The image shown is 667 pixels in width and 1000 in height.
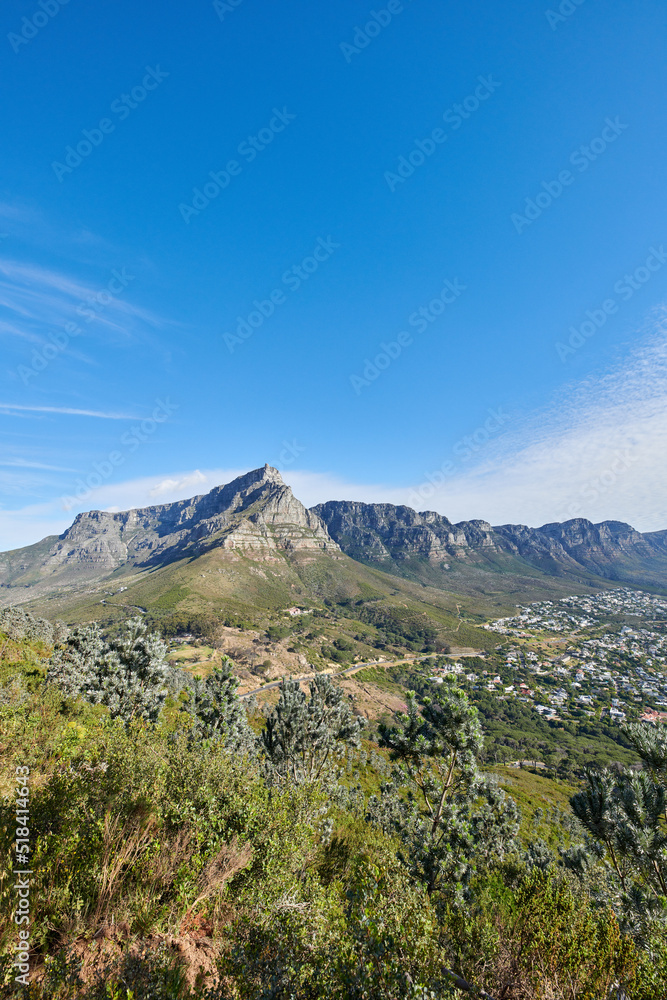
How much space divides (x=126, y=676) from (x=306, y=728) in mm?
15206

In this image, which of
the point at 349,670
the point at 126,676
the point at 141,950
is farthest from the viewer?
the point at 349,670

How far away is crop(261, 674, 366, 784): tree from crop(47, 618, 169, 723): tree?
31.6ft

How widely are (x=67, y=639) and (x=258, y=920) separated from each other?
3648cm

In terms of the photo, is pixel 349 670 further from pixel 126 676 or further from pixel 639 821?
pixel 639 821

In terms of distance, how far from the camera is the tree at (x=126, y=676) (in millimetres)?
27688

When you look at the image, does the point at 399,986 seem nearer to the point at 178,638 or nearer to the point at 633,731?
the point at 633,731

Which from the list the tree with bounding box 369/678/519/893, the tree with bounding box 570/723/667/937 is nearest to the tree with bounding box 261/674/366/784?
the tree with bounding box 369/678/519/893

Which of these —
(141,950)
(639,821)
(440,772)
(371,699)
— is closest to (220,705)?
(440,772)

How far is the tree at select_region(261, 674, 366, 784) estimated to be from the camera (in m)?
28.8

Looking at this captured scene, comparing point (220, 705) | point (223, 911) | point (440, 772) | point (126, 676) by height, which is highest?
point (126, 676)

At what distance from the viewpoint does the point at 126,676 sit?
28609 mm

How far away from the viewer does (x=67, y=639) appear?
35.4 meters

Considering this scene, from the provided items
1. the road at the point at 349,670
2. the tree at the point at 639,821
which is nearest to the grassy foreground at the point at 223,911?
the tree at the point at 639,821

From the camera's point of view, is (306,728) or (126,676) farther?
(306,728)
